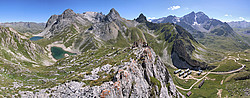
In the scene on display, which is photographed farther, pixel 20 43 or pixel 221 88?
pixel 221 88

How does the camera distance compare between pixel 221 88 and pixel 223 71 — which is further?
pixel 223 71

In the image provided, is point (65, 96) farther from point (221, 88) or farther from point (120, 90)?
point (221, 88)

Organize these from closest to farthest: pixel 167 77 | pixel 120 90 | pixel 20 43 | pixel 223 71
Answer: pixel 120 90
pixel 167 77
pixel 20 43
pixel 223 71

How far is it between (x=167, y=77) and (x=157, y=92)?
20.9m

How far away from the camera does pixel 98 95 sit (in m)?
25.2

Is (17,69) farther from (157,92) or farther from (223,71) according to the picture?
(223,71)

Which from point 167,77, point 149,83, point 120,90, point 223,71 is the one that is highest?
point 120,90

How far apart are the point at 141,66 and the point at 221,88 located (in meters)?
143

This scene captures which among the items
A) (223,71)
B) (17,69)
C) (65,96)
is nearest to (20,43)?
(17,69)

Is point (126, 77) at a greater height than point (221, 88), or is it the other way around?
point (126, 77)

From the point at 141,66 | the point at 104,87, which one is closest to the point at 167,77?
the point at 141,66

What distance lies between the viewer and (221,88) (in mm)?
133750

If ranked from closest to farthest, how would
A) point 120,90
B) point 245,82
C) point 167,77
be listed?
point 120,90
point 167,77
point 245,82

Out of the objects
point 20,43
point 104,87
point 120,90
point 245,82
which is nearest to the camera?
point 104,87
